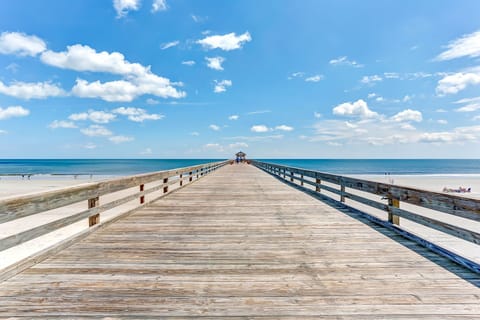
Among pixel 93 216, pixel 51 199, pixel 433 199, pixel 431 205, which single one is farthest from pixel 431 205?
pixel 93 216

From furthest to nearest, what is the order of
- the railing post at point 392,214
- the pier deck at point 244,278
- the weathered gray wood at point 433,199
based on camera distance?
the railing post at point 392,214, the weathered gray wood at point 433,199, the pier deck at point 244,278

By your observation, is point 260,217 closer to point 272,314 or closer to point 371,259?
point 371,259

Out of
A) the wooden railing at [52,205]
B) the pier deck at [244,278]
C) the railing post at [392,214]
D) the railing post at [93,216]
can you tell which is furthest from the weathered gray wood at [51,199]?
the railing post at [392,214]

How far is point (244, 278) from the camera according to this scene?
9.04ft

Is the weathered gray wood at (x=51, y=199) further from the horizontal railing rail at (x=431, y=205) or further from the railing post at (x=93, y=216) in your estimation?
the horizontal railing rail at (x=431, y=205)

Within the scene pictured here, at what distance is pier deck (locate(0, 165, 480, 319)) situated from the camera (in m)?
2.22

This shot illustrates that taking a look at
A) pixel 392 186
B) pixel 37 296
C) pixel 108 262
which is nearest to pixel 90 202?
pixel 108 262

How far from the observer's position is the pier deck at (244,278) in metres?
2.22

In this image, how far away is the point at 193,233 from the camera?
4.40 metres

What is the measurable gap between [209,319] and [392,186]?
A: 3.82 meters

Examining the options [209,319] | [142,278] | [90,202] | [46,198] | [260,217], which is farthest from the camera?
[260,217]

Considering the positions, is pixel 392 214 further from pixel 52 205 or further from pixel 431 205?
pixel 52 205

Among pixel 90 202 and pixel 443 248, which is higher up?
pixel 90 202

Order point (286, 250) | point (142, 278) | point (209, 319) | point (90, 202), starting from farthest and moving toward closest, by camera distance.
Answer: point (90, 202), point (286, 250), point (142, 278), point (209, 319)
